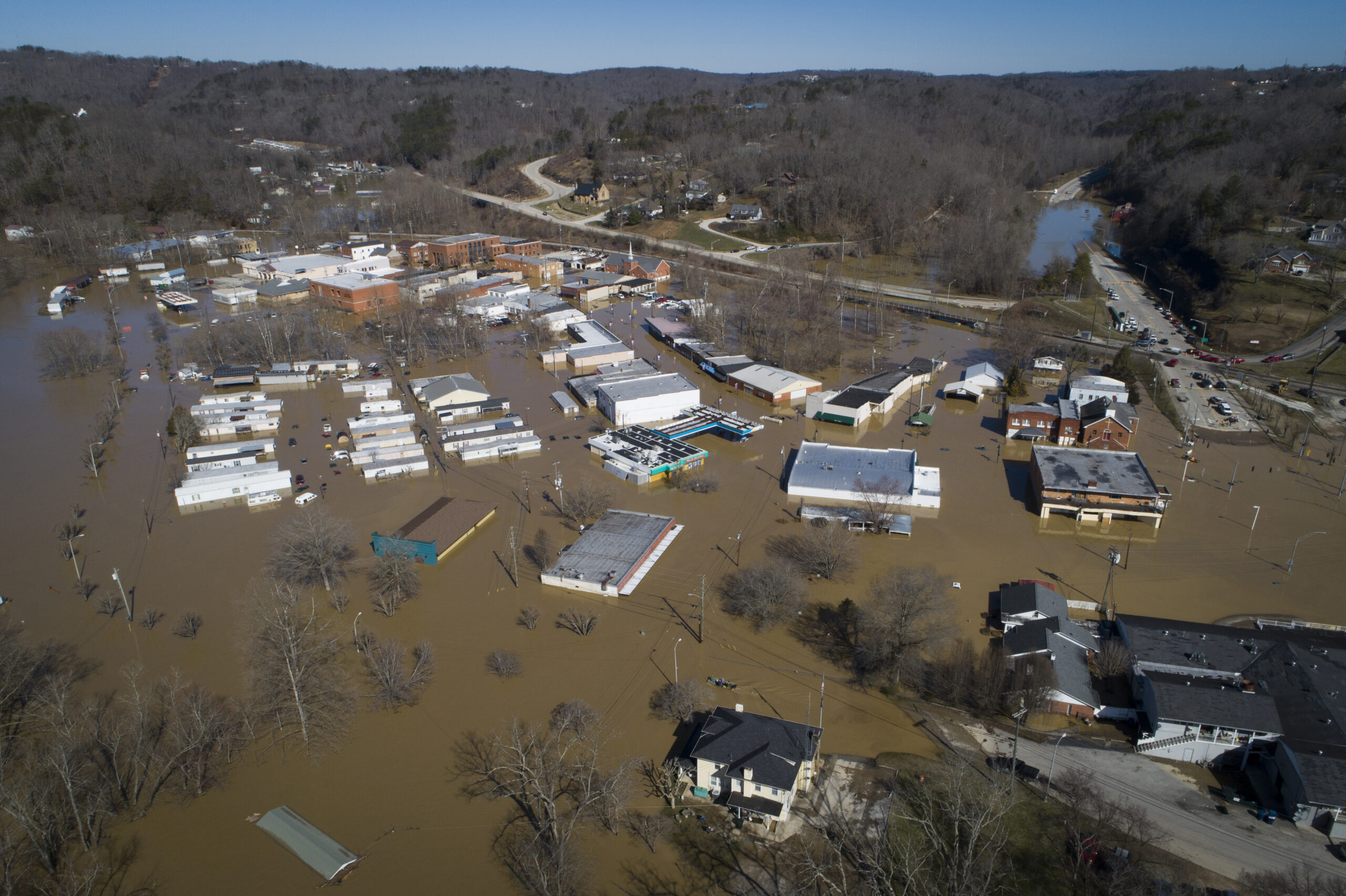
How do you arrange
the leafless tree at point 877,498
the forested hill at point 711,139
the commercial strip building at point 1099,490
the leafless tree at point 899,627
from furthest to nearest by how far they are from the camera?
the forested hill at point 711,139
the commercial strip building at point 1099,490
the leafless tree at point 877,498
the leafless tree at point 899,627

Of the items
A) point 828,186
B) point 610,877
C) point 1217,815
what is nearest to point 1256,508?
point 1217,815

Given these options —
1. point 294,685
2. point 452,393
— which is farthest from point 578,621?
point 452,393

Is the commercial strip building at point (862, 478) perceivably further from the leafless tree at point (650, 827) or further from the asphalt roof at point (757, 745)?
the leafless tree at point (650, 827)

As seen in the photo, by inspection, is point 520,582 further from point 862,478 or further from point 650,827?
point 862,478

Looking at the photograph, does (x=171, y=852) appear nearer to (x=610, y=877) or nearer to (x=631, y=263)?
(x=610, y=877)

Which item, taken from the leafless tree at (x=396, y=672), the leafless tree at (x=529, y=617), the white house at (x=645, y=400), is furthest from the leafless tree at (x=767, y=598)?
the white house at (x=645, y=400)

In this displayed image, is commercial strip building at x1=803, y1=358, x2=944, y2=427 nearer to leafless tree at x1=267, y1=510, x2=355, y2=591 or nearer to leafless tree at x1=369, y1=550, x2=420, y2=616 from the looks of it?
leafless tree at x1=369, y1=550, x2=420, y2=616

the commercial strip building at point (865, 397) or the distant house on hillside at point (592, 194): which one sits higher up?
the distant house on hillside at point (592, 194)
